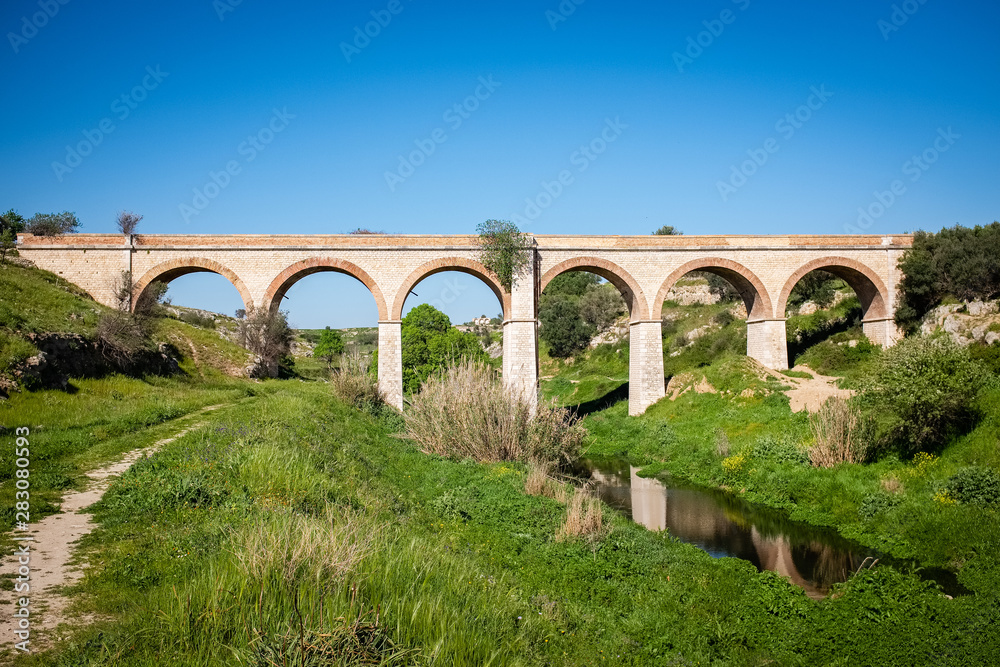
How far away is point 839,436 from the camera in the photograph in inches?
488

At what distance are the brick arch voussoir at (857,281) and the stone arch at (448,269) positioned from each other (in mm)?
10586

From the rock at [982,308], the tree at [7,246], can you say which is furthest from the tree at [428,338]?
the rock at [982,308]

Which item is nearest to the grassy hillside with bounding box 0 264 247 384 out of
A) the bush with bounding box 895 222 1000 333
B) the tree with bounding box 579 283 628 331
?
the bush with bounding box 895 222 1000 333

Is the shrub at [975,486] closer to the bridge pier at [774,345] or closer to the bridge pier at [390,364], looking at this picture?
the bridge pier at [774,345]

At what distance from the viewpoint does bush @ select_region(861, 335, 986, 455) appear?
1102 centimetres

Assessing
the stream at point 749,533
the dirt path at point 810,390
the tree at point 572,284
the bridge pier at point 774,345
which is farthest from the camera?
the tree at point 572,284

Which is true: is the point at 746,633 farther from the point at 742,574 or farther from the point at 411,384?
the point at 411,384

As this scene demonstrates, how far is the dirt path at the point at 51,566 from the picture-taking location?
358cm

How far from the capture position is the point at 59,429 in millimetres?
9492

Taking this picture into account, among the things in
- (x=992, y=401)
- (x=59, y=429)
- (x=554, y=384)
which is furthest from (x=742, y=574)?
(x=554, y=384)

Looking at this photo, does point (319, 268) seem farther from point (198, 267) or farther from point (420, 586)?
point (420, 586)

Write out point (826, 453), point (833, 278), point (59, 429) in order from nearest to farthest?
1. point (59, 429)
2. point (826, 453)
3. point (833, 278)

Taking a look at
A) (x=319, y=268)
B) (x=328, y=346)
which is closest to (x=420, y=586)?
(x=319, y=268)

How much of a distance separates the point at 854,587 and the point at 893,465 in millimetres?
5516
